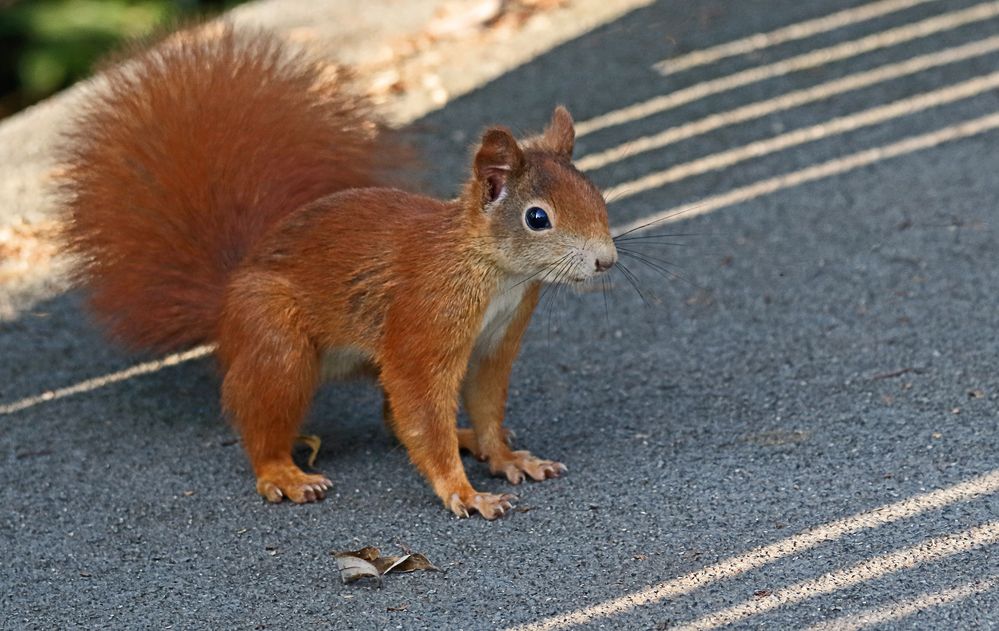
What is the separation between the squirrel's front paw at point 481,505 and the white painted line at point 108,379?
1.03 metres

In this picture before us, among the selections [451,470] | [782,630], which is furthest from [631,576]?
[451,470]

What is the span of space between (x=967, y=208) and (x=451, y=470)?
2.11 metres

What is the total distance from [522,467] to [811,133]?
2329 mm

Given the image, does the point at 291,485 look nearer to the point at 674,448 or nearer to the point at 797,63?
the point at 674,448

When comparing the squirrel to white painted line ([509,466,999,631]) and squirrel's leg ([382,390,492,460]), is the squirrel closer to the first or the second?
squirrel's leg ([382,390,492,460])

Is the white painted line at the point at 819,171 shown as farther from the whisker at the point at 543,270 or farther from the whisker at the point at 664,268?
the whisker at the point at 543,270

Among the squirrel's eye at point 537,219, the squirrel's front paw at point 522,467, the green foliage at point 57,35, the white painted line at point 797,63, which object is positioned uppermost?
the green foliage at point 57,35

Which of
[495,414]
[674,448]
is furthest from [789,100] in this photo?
[495,414]

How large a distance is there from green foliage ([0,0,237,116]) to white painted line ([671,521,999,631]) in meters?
6.23

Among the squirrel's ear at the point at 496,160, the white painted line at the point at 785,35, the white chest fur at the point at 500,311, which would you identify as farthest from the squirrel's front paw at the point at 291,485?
the white painted line at the point at 785,35

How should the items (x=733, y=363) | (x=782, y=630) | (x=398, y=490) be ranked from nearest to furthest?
1. (x=782, y=630)
2. (x=398, y=490)
3. (x=733, y=363)

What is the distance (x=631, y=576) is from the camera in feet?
8.45

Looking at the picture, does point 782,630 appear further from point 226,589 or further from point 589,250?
point 226,589

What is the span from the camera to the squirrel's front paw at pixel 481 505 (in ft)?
9.54
